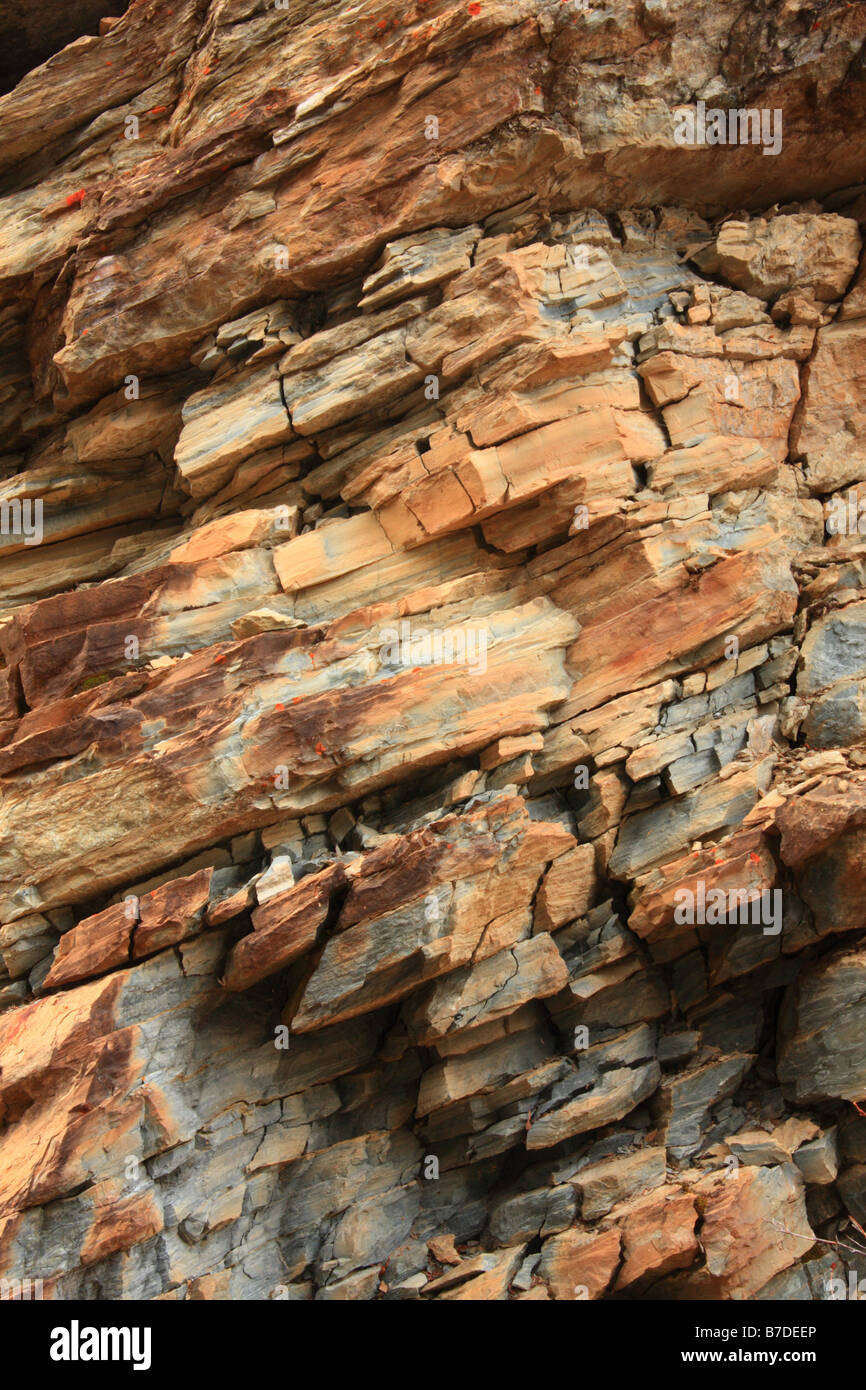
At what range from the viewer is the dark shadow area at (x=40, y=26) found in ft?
70.9

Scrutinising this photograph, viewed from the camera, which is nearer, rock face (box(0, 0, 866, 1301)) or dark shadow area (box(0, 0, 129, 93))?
rock face (box(0, 0, 866, 1301))

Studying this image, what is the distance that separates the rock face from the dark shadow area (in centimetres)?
619

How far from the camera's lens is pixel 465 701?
46.5 ft

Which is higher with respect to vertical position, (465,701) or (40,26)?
(40,26)

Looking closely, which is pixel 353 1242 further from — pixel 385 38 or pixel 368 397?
pixel 385 38

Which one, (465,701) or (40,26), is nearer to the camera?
(465,701)

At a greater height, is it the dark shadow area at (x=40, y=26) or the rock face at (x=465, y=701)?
the dark shadow area at (x=40, y=26)

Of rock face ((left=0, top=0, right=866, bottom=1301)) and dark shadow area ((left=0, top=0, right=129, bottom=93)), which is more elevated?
dark shadow area ((left=0, top=0, right=129, bottom=93))

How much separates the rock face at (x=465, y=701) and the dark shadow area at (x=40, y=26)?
6.19 metres

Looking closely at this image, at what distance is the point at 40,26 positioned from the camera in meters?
22.0

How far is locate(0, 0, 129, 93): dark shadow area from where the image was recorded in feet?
70.9

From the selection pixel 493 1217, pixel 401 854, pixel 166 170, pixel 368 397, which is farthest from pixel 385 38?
pixel 493 1217

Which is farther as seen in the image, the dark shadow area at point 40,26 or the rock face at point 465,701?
→ the dark shadow area at point 40,26

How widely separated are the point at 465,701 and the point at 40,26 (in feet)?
60.9
